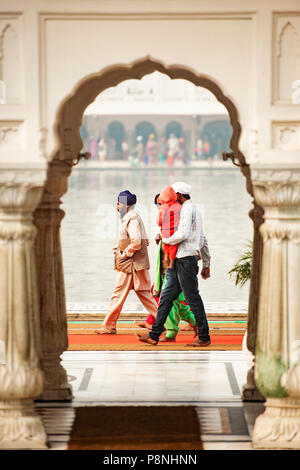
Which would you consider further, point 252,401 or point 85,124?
point 85,124

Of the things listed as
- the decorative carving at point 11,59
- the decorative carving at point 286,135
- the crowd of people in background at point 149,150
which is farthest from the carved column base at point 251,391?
the crowd of people in background at point 149,150

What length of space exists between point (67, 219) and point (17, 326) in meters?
14.6

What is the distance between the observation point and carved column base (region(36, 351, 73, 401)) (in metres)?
5.88

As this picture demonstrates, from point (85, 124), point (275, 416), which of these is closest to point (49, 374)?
point (275, 416)

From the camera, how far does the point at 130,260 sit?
7.82 metres

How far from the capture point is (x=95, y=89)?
5.81m

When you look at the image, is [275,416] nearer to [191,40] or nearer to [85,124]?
[191,40]

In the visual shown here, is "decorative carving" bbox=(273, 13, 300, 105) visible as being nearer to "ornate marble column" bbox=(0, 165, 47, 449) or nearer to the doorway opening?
the doorway opening

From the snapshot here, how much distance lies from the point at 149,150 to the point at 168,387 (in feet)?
111

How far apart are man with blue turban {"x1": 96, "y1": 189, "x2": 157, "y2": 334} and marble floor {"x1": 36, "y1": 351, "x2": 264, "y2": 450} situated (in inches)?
25.1

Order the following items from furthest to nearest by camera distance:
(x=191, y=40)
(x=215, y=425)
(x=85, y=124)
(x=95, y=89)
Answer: (x=85, y=124) → (x=95, y=89) → (x=215, y=425) → (x=191, y=40)

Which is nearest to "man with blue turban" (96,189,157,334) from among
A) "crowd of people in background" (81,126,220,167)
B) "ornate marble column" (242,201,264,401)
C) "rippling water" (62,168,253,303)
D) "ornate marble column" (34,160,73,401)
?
"ornate marble column" (34,160,73,401)
